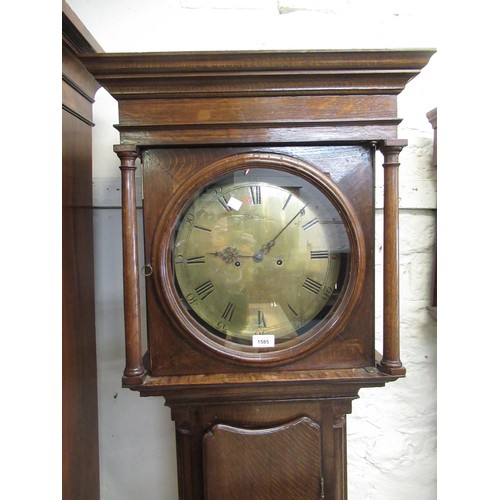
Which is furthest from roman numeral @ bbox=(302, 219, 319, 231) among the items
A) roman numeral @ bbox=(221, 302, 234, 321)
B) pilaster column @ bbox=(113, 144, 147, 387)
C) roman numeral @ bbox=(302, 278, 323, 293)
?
pilaster column @ bbox=(113, 144, 147, 387)

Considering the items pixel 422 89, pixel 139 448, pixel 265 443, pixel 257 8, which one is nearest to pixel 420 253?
pixel 422 89

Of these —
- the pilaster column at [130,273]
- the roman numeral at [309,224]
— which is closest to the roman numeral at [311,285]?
the roman numeral at [309,224]

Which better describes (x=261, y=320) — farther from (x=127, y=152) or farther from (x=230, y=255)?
(x=127, y=152)

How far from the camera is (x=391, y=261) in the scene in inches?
27.5

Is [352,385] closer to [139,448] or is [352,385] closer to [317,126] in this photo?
[317,126]

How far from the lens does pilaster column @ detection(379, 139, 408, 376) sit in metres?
0.69

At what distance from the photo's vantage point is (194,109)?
2.22 ft

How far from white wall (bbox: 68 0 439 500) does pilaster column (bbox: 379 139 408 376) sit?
291mm

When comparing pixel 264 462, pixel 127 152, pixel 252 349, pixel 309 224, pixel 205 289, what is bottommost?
pixel 264 462

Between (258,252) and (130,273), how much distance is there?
0.25 metres

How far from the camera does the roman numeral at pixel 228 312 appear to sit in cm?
72

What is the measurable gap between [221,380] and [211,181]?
0.38m

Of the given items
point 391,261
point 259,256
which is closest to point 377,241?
point 391,261

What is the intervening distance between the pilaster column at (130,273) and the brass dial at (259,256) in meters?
0.08
